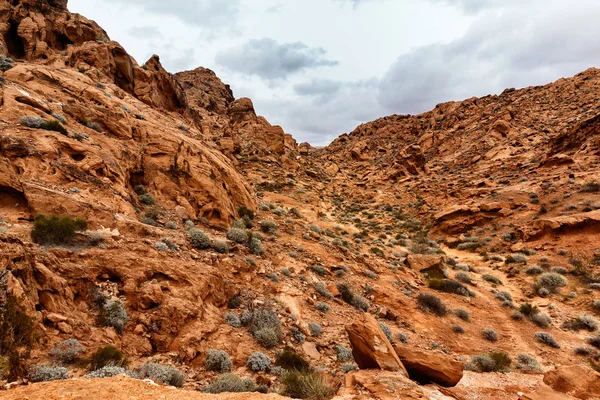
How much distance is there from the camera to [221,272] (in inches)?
393

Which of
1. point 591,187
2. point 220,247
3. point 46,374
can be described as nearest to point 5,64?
point 220,247

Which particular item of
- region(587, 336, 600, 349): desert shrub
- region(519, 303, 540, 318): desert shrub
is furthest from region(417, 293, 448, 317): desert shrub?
region(587, 336, 600, 349): desert shrub

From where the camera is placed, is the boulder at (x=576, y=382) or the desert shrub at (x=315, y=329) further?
the desert shrub at (x=315, y=329)

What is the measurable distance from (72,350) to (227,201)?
36.9 feet

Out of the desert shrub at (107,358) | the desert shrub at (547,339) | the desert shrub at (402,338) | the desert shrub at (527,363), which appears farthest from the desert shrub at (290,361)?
the desert shrub at (547,339)

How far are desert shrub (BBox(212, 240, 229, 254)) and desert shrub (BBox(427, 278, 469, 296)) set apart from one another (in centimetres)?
1134

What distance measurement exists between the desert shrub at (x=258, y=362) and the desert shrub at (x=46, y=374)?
3681mm

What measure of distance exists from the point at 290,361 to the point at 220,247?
17.3 feet

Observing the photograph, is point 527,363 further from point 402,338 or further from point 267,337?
point 267,337

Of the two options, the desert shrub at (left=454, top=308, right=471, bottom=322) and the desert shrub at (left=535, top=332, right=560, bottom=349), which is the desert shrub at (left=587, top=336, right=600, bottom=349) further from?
the desert shrub at (left=454, top=308, right=471, bottom=322)

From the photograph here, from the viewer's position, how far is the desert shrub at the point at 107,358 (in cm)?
547

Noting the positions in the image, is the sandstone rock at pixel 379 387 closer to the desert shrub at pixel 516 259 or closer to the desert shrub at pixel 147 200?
the desert shrub at pixel 147 200

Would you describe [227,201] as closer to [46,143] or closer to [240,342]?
[46,143]

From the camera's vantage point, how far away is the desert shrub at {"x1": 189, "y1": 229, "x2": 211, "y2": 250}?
1095 cm
